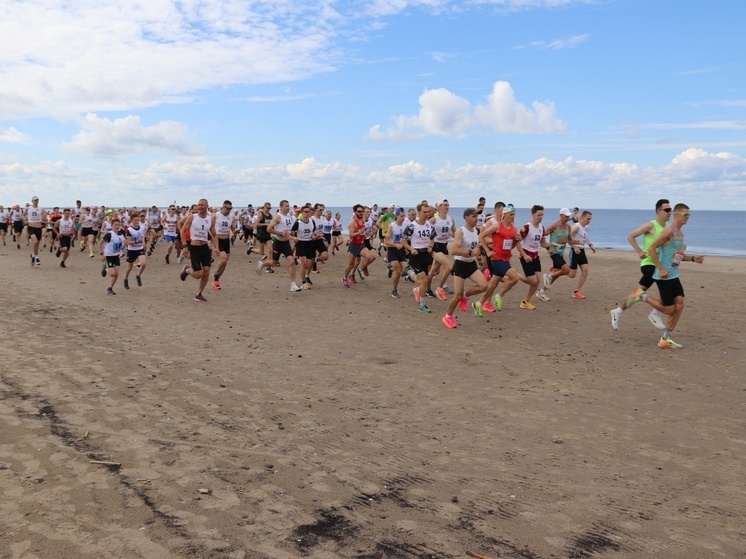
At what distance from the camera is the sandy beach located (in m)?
3.95

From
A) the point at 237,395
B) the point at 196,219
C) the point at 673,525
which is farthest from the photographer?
the point at 196,219

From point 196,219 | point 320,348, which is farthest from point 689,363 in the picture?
point 196,219

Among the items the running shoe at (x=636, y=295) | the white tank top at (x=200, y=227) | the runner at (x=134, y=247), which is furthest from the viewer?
the runner at (x=134, y=247)

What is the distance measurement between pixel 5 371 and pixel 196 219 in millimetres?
6942

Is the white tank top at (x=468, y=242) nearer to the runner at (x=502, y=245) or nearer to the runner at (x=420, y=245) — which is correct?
the runner at (x=502, y=245)

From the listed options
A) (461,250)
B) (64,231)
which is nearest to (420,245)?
(461,250)

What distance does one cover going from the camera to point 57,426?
17.7 ft

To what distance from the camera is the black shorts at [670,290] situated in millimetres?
9430

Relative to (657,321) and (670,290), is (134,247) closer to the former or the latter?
(657,321)

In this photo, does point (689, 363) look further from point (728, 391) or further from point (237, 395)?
point (237, 395)

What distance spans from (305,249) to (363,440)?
10154 millimetres

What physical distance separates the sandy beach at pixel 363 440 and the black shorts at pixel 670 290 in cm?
77

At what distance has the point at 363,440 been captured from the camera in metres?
5.60

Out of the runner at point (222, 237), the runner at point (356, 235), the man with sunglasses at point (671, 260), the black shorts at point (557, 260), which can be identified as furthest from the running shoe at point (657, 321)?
the runner at point (222, 237)
